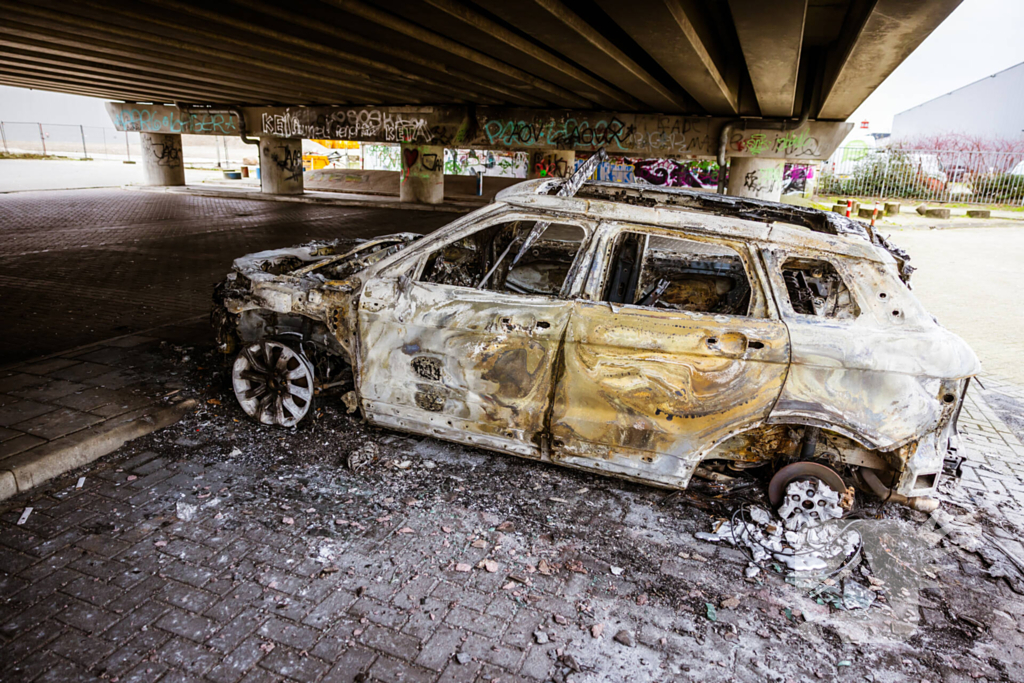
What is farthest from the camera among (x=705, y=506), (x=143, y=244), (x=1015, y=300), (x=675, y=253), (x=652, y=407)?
(x=143, y=244)

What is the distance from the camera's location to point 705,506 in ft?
13.2

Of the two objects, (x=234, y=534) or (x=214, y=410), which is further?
(x=214, y=410)

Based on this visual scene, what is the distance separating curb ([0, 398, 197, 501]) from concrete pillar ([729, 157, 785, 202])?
16608 millimetres

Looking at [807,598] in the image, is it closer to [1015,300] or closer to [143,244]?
[1015,300]

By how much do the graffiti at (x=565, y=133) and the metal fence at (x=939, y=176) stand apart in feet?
56.3

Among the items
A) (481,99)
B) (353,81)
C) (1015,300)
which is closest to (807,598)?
(1015,300)

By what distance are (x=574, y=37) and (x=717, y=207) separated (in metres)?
4.81

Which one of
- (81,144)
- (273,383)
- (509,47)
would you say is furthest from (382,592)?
(81,144)

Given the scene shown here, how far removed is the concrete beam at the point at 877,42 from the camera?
20.5 ft

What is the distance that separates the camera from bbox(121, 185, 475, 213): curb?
72.4ft

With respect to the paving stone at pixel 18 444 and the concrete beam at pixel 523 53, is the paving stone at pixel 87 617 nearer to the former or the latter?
the paving stone at pixel 18 444

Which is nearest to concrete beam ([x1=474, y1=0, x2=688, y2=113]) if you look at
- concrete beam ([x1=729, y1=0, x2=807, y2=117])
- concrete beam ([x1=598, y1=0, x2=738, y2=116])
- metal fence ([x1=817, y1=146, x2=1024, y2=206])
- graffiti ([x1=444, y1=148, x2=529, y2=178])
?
concrete beam ([x1=598, y1=0, x2=738, y2=116])

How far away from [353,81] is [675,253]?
481 inches

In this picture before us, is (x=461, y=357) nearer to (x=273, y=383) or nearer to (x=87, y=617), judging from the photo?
(x=273, y=383)
